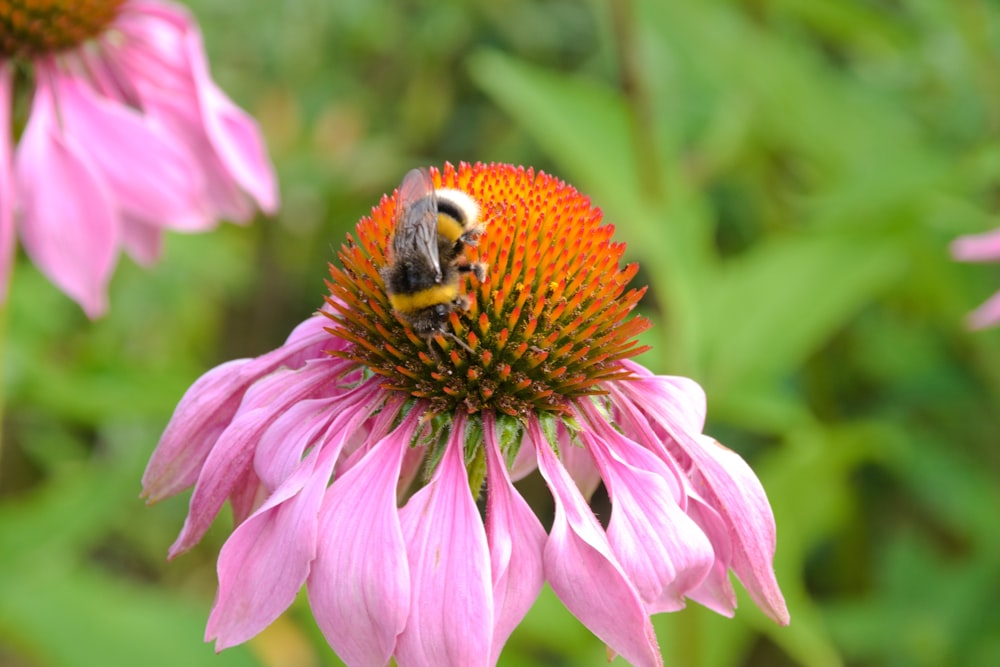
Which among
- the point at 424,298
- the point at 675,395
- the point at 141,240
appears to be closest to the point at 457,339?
the point at 424,298

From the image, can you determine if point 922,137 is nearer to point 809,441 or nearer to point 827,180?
point 827,180

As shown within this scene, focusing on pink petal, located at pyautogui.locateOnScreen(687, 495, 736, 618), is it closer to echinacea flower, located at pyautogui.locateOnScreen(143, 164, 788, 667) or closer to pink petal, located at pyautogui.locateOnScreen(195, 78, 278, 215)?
echinacea flower, located at pyautogui.locateOnScreen(143, 164, 788, 667)

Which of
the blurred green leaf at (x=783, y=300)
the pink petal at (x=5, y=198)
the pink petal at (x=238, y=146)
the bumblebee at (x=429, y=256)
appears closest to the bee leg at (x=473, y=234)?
the bumblebee at (x=429, y=256)

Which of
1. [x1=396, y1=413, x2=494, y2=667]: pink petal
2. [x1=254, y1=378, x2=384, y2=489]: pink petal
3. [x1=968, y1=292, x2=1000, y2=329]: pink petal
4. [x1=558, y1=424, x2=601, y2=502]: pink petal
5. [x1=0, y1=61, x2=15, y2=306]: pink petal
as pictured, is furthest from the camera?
[x1=968, y1=292, x2=1000, y2=329]: pink petal

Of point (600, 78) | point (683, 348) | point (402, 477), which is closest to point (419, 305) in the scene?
point (402, 477)

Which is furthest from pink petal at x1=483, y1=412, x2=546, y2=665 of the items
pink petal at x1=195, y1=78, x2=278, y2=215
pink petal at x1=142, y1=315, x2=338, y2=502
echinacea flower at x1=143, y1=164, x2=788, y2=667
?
pink petal at x1=195, y1=78, x2=278, y2=215

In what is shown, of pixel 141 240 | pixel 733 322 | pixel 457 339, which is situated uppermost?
pixel 457 339

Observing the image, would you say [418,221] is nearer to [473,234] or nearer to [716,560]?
[473,234]
